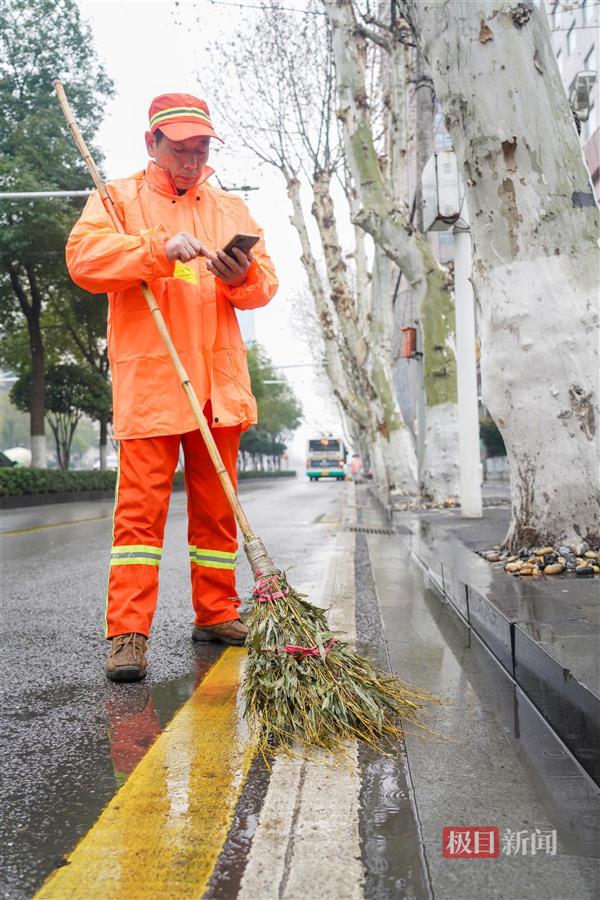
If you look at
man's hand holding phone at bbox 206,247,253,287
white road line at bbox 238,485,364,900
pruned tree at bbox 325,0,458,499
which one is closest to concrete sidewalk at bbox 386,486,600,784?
white road line at bbox 238,485,364,900

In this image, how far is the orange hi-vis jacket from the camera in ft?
11.5

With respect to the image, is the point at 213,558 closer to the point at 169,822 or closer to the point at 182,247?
the point at 182,247

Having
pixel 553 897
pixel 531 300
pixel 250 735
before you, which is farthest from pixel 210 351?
pixel 553 897

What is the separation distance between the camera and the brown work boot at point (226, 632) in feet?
12.9

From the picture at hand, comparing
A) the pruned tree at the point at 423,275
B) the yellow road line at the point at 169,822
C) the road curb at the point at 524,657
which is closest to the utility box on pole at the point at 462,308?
the pruned tree at the point at 423,275

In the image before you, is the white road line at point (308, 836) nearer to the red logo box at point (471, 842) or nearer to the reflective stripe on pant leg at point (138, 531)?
the red logo box at point (471, 842)

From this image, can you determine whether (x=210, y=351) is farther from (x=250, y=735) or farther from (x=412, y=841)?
(x=412, y=841)

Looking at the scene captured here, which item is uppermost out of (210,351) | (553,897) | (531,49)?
(531,49)

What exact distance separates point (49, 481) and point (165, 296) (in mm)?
20457

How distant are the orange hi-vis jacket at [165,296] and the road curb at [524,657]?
4.27 feet

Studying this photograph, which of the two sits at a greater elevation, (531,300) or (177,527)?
(531,300)

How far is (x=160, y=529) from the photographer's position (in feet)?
11.9

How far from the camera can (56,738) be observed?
2.70 meters

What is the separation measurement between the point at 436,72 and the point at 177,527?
26.8ft
